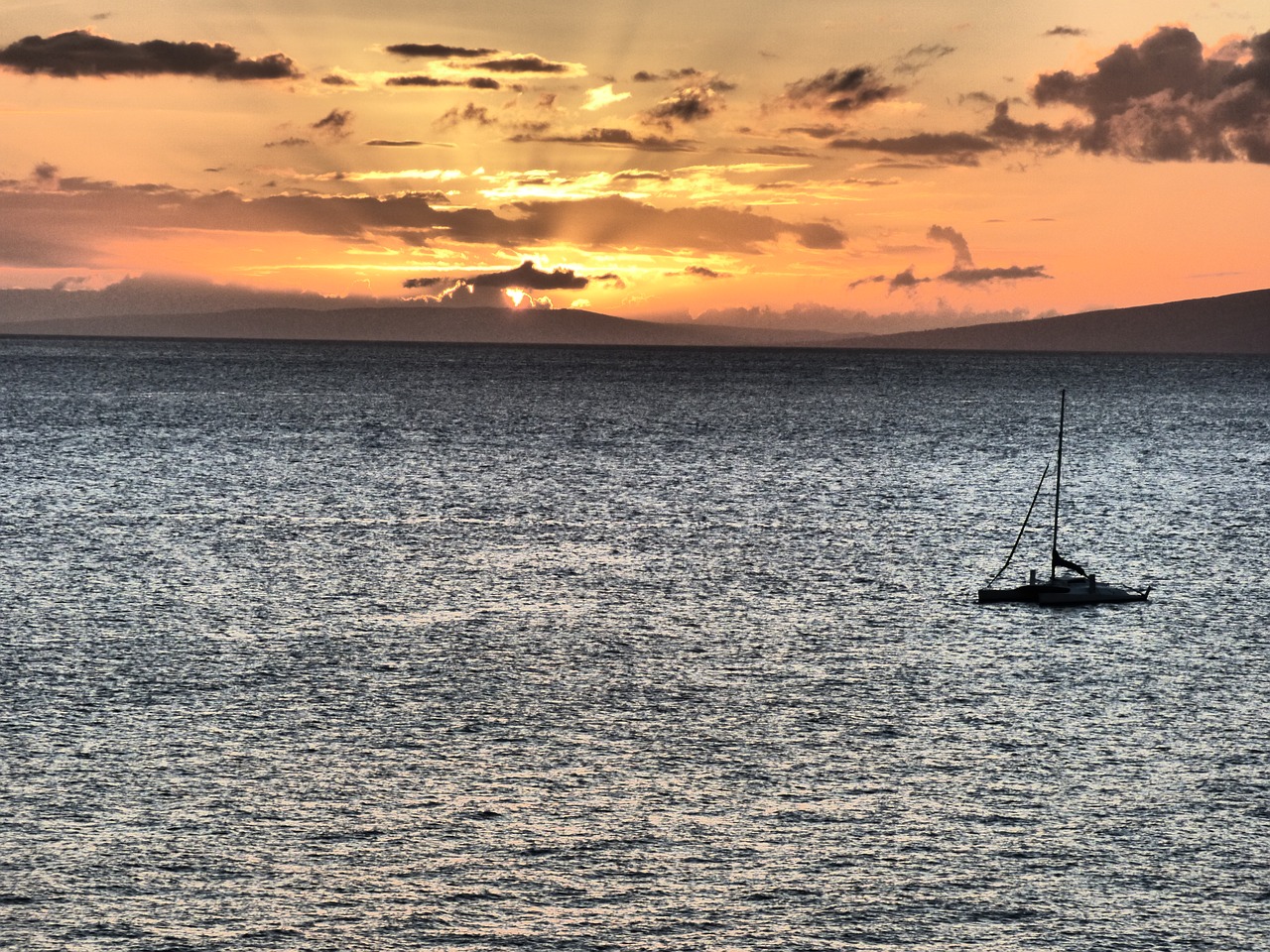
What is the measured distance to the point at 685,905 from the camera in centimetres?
2430

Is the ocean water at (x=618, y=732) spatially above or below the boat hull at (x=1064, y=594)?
below

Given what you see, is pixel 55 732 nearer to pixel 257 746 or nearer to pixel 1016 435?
pixel 257 746

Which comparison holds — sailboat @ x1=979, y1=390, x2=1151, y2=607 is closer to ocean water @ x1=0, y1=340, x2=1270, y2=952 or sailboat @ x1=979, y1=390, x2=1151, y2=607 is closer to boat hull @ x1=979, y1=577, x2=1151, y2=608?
boat hull @ x1=979, y1=577, x2=1151, y2=608

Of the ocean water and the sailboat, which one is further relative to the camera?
the sailboat

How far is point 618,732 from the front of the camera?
34.2m

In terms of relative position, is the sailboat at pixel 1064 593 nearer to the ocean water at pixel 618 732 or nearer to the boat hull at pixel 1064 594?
the boat hull at pixel 1064 594

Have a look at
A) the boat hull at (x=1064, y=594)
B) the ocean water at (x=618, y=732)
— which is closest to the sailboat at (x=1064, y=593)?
the boat hull at (x=1064, y=594)

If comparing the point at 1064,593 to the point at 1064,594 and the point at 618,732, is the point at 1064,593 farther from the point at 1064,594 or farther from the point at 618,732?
the point at 618,732

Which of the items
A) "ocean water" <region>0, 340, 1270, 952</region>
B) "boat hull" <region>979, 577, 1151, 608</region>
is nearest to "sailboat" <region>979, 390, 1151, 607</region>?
"boat hull" <region>979, 577, 1151, 608</region>

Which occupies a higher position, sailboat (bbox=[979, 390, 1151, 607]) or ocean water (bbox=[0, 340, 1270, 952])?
sailboat (bbox=[979, 390, 1151, 607])

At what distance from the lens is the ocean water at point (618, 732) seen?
24312 mm

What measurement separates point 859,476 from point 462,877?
255ft

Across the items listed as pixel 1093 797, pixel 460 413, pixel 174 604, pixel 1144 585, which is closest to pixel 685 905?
pixel 1093 797

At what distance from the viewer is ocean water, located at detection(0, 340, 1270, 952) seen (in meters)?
24.3
